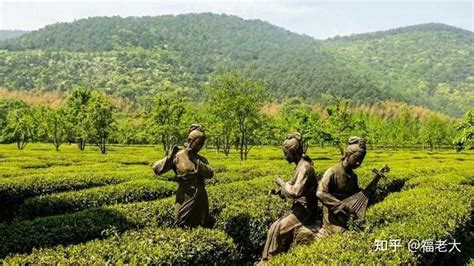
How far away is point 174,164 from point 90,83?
434 feet

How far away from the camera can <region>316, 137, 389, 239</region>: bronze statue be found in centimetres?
741

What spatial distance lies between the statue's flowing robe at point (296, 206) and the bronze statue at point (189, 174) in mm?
1611

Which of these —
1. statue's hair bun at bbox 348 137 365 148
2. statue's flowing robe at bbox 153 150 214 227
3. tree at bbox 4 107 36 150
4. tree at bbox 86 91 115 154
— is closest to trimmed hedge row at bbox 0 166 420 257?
statue's flowing robe at bbox 153 150 214 227

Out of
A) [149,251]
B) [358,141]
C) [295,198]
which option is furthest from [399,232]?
[149,251]

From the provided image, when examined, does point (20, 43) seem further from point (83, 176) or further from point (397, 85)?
point (83, 176)

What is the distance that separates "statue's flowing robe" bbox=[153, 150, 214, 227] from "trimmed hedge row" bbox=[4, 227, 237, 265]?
452 mm

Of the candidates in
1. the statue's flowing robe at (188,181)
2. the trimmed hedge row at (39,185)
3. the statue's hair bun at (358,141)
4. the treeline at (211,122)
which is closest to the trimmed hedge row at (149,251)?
the statue's flowing robe at (188,181)

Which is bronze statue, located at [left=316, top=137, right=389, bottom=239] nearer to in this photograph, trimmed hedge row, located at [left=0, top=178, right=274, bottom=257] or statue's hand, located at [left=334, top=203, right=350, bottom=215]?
statue's hand, located at [left=334, top=203, right=350, bottom=215]

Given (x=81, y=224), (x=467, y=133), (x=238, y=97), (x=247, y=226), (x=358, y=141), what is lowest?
(x=247, y=226)

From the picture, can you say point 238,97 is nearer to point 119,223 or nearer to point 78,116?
point 78,116

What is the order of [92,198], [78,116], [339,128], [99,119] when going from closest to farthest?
[92,198] < [339,128] < [99,119] < [78,116]

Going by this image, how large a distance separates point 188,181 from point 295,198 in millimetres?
2088

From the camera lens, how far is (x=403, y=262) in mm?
6352

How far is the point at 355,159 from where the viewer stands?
747cm
